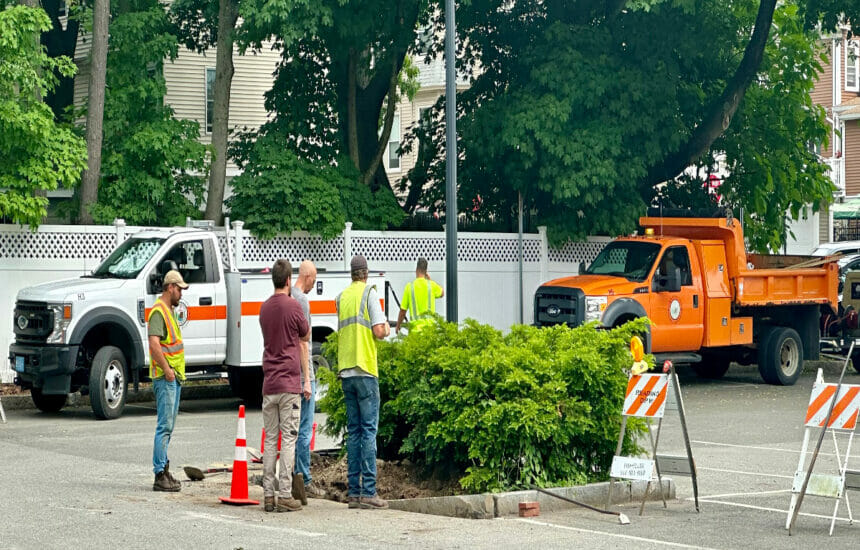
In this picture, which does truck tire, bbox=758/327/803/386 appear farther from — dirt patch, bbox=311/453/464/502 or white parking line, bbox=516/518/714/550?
white parking line, bbox=516/518/714/550

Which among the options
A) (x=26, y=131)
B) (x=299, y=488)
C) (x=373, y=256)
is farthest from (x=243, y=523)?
(x=373, y=256)

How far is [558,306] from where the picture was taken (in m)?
21.8

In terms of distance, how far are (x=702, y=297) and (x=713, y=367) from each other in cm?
317

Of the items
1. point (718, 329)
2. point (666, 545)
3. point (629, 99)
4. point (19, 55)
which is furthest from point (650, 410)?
point (629, 99)

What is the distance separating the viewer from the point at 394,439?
40.9 feet

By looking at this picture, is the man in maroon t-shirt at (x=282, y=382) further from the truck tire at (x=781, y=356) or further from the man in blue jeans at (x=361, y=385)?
the truck tire at (x=781, y=356)

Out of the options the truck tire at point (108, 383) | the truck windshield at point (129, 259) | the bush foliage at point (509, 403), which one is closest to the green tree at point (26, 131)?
the truck windshield at point (129, 259)

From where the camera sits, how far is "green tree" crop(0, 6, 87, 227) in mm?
20859

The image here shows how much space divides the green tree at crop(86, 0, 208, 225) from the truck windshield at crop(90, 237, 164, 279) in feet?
16.0

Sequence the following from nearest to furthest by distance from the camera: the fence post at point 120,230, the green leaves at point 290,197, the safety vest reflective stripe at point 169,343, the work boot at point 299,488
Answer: the work boot at point 299,488 → the safety vest reflective stripe at point 169,343 → the fence post at point 120,230 → the green leaves at point 290,197

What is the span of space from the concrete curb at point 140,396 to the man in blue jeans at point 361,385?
9695mm

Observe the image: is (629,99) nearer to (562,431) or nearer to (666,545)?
(562,431)

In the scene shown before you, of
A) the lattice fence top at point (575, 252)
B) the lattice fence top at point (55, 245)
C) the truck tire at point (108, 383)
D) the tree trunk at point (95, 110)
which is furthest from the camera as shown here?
the lattice fence top at point (575, 252)

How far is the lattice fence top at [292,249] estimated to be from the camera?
23.8 meters
